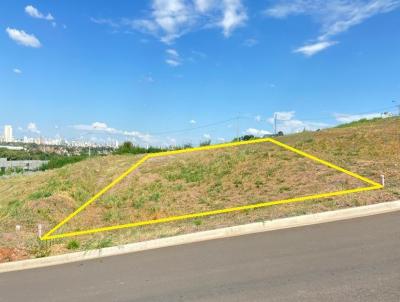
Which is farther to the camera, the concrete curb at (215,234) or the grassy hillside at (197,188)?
the grassy hillside at (197,188)

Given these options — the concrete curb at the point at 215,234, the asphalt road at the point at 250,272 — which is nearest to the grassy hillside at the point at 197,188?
the concrete curb at the point at 215,234

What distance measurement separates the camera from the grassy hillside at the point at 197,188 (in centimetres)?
935

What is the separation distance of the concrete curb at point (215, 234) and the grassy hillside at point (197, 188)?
1.41ft

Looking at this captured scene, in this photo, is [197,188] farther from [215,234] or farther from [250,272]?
[250,272]

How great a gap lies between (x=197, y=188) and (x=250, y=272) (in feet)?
34.2

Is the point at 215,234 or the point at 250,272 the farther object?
the point at 215,234

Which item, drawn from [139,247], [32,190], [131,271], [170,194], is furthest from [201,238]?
[32,190]

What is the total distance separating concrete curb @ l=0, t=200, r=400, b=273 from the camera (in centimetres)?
746

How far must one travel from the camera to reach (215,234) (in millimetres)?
7910

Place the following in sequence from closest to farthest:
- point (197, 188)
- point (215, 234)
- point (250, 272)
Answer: point (250, 272) < point (215, 234) < point (197, 188)

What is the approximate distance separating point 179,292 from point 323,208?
506cm

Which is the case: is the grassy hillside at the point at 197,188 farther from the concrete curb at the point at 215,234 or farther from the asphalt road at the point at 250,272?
the asphalt road at the point at 250,272

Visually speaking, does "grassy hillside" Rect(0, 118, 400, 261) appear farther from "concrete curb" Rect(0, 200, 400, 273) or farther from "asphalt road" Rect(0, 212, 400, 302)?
"asphalt road" Rect(0, 212, 400, 302)

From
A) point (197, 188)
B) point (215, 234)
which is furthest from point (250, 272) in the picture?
point (197, 188)
